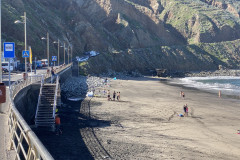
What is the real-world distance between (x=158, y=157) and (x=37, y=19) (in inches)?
2824

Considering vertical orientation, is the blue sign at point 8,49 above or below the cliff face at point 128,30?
below

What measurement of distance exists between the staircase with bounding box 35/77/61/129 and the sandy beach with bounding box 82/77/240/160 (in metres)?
3.09

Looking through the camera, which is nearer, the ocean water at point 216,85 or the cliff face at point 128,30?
the ocean water at point 216,85

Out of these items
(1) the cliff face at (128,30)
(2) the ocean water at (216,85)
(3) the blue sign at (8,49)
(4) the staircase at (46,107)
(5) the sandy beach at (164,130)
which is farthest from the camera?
(1) the cliff face at (128,30)

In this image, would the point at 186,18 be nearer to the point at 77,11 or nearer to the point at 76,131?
the point at 77,11

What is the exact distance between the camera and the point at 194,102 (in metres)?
36.3

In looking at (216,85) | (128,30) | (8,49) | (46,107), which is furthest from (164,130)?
(128,30)

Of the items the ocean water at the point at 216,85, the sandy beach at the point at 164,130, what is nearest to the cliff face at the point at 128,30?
the ocean water at the point at 216,85

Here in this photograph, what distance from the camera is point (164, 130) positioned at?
2138cm

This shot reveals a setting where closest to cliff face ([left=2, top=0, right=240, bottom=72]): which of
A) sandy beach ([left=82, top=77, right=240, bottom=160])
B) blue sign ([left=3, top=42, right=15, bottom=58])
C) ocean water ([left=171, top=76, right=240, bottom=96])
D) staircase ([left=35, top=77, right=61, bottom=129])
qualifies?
ocean water ([left=171, top=76, right=240, bottom=96])

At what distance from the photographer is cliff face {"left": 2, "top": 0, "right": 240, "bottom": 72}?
74525mm

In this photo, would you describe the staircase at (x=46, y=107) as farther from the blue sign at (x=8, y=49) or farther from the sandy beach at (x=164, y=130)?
the blue sign at (x=8, y=49)

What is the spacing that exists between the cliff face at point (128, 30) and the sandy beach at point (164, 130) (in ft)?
119

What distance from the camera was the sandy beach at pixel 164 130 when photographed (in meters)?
16.4
